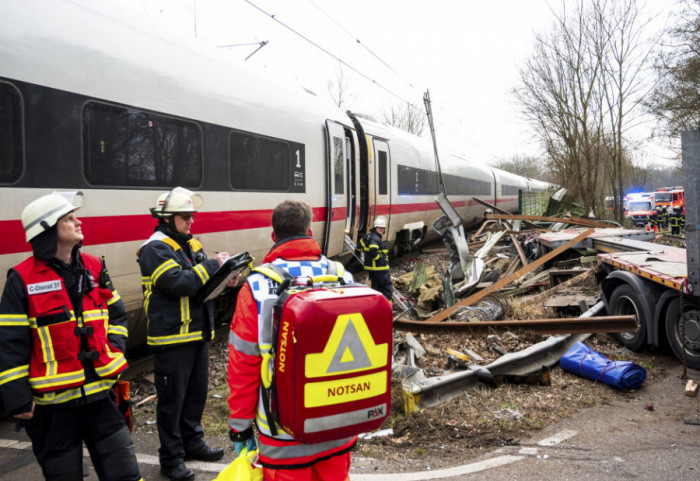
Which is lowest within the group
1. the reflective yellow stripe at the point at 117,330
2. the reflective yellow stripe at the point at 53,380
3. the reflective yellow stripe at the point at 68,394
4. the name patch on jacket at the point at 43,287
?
the reflective yellow stripe at the point at 68,394

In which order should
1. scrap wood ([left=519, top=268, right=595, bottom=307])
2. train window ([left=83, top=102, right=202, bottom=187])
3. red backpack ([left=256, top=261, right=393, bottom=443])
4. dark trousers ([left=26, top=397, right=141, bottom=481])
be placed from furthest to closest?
scrap wood ([left=519, top=268, right=595, bottom=307])
train window ([left=83, top=102, right=202, bottom=187])
dark trousers ([left=26, top=397, right=141, bottom=481])
red backpack ([left=256, top=261, right=393, bottom=443])

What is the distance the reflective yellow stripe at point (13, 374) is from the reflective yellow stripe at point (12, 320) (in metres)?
0.19

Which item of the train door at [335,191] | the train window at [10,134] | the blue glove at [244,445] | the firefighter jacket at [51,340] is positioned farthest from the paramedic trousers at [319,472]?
the train door at [335,191]

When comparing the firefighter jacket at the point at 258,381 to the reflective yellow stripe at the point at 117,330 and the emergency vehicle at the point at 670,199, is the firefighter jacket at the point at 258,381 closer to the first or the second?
the reflective yellow stripe at the point at 117,330

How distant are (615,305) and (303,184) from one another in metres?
4.65

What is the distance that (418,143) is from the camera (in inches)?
617

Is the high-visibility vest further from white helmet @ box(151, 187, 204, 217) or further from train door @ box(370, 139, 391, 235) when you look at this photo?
train door @ box(370, 139, 391, 235)

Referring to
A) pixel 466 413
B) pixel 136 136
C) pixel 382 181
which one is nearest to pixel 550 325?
pixel 466 413

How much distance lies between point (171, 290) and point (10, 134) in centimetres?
193

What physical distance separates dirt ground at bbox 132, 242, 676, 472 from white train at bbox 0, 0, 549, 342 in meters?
1.49

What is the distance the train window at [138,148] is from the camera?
15.4 ft

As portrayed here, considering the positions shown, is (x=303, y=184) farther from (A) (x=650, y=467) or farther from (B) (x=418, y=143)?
(B) (x=418, y=143)

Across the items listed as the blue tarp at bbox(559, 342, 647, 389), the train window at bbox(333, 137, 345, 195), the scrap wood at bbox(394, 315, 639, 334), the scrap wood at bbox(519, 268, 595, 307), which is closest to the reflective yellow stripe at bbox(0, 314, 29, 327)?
the scrap wood at bbox(394, 315, 639, 334)

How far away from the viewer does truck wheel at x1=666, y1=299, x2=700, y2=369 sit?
198 inches
